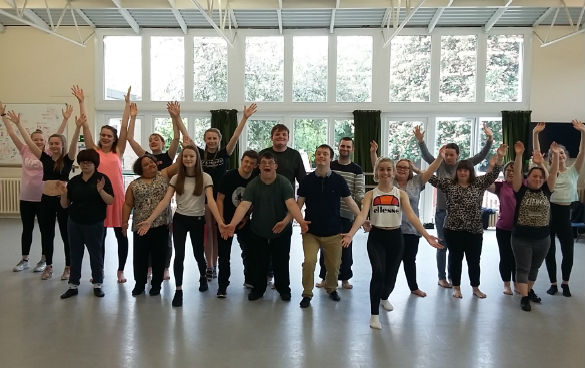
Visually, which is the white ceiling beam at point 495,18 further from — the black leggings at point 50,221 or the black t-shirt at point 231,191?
the black leggings at point 50,221

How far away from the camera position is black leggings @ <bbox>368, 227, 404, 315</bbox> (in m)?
3.47

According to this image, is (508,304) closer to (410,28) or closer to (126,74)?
(410,28)

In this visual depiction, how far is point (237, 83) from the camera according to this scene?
9.76 meters

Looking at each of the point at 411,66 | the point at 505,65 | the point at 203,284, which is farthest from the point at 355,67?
the point at 203,284

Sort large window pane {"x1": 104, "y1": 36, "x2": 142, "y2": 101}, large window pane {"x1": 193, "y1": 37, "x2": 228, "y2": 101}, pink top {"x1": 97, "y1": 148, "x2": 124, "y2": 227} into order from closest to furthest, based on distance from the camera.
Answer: pink top {"x1": 97, "y1": 148, "x2": 124, "y2": 227}
large window pane {"x1": 193, "y1": 37, "x2": 228, "y2": 101}
large window pane {"x1": 104, "y1": 36, "x2": 142, "y2": 101}

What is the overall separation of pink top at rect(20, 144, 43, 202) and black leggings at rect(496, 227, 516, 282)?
15.8 feet

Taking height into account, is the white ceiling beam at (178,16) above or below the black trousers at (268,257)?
above

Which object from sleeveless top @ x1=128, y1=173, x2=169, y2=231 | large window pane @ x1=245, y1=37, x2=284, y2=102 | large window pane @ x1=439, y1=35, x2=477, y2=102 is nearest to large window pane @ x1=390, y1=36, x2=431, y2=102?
large window pane @ x1=439, y1=35, x2=477, y2=102

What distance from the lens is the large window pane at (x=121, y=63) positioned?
9.94m

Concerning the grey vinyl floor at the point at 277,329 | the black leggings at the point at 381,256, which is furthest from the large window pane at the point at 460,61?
the black leggings at the point at 381,256

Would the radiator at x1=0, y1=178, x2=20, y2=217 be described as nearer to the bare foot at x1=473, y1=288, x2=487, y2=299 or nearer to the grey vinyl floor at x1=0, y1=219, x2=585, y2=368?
the grey vinyl floor at x1=0, y1=219, x2=585, y2=368

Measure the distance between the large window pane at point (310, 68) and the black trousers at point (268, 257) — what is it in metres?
6.14

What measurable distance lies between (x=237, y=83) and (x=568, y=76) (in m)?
6.95

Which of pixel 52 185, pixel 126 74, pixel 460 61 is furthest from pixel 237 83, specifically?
pixel 52 185
